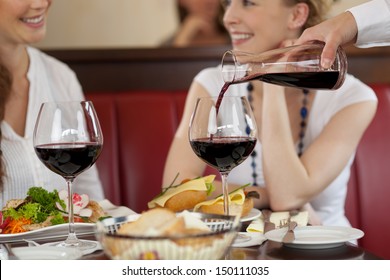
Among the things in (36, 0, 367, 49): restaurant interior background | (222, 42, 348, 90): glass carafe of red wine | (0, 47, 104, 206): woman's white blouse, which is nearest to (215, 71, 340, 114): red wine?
(222, 42, 348, 90): glass carafe of red wine

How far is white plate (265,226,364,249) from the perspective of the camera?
104 centimetres

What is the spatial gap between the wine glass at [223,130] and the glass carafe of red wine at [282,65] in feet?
0.30

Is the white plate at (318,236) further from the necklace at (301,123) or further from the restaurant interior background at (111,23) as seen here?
the restaurant interior background at (111,23)

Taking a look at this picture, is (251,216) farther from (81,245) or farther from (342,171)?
(342,171)

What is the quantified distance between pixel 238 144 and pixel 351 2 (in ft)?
10.9

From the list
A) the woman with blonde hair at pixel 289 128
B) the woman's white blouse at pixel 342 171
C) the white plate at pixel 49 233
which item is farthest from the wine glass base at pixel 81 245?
the woman's white blouse at pixel 342 171

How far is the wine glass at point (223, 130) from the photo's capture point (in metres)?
1.12

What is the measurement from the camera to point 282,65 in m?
1.25

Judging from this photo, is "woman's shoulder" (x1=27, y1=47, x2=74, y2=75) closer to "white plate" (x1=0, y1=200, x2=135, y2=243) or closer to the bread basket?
"white plate" (x1=0, y1=200, x2=135, y2=243)

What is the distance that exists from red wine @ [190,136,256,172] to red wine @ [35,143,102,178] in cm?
16

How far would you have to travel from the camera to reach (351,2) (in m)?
4.25

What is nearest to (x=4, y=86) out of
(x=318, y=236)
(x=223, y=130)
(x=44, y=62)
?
(x=44, y=62)
